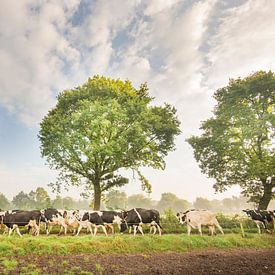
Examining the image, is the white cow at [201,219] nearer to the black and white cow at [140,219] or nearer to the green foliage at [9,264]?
the black and white cow at [140,219]

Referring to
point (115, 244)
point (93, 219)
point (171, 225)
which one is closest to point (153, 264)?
point (115, 244)

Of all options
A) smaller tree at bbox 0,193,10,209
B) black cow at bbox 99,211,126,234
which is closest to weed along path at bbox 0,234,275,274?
black cow at bbox 99,211,126,234

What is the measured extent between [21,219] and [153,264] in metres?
10.5

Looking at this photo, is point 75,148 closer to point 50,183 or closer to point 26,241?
point 50,183

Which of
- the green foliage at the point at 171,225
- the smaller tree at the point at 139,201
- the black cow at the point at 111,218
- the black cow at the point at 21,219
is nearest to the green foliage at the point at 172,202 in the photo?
the smaller tree at the point at 139,201

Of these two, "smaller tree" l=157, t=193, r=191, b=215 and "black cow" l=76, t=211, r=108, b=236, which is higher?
"smaller tree" l=157, t=193, r=191, b=215

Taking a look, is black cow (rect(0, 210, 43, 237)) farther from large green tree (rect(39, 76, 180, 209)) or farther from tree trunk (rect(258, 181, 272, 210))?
tree trunk (rect(258, 181, 272, 210))

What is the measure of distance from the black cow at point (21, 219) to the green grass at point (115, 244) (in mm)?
2004

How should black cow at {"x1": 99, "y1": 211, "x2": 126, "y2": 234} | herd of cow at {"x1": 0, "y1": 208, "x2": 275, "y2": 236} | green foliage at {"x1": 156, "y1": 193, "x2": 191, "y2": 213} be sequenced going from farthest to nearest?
green foliage at {"x1": 156, "y1": 193, "x2": 191, "y2": 213}
black cow at {"x1": 99, "y1": 211, "x2": 126, "y2": 234}
herd of cow at {"x1": 0, "y1": 208, "x2": 275, "y2": 236}

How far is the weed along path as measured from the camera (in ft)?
35.1

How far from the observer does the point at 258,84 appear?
27.8 m

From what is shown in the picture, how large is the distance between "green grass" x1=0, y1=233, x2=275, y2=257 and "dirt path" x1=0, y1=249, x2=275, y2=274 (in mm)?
935

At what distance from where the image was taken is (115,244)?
14.5 metres

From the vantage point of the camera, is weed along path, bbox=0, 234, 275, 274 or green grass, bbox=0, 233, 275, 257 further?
green grass, bbox=0, 233, 275, 257
